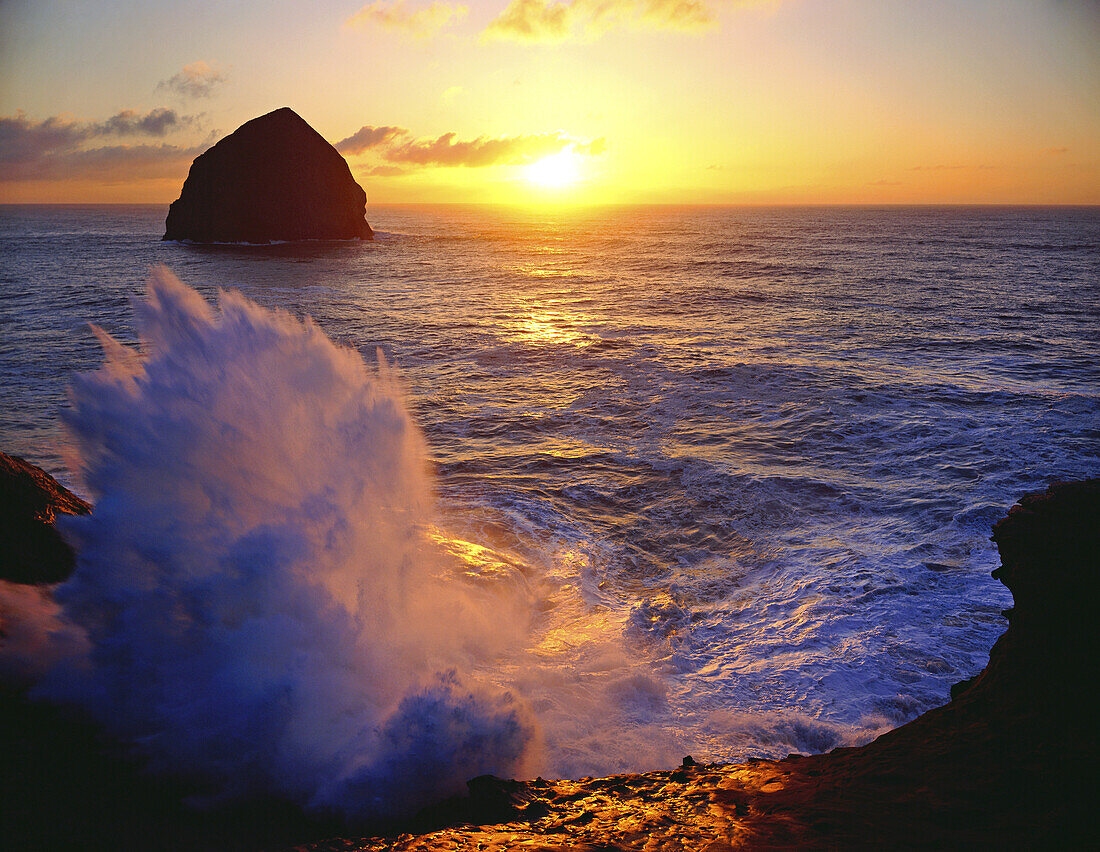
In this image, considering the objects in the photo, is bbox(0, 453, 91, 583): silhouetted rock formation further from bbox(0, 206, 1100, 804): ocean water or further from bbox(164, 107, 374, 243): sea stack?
bbox(164, 107, 374, 243): sea stack

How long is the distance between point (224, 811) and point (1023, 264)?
49.6m

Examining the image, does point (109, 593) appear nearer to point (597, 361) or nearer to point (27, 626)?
point (27, 626)

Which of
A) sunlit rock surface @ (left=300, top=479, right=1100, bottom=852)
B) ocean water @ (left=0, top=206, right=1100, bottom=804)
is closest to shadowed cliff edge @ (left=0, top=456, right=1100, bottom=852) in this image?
sunlit rock surface @ (left=300, top=479, right=1100, bottom=852)

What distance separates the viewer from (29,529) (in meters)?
5.01

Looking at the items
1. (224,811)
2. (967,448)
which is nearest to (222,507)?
(224,811)

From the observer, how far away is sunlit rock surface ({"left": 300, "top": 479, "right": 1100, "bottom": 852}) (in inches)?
121

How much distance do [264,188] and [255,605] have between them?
60526mm

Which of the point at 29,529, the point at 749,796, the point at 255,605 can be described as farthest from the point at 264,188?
the point at 749,796

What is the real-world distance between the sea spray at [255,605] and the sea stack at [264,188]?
56.3 m

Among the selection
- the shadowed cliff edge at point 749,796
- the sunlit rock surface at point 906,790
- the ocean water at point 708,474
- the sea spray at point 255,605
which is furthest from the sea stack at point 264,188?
the sunlit rock surface at point 906,790

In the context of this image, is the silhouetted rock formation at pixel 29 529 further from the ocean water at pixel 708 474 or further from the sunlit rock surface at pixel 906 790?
the sunlit rock surface at pixel 906 790

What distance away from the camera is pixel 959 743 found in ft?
12.1

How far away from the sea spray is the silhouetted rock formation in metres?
0.79

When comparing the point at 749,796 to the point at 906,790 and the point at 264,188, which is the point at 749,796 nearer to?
the point at 906,790
